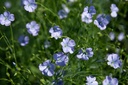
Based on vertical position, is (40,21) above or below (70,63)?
above

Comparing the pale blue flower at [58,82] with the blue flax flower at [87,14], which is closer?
the pale blue flower at [58,82]

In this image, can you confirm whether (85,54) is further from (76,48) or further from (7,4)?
(7,4)

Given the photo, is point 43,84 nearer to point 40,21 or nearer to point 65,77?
point 65,77

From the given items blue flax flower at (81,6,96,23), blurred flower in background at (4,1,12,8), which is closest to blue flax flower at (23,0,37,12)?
blue flax flower at (81,6,96,23)

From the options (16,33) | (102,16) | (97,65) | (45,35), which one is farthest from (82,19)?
(16,33)

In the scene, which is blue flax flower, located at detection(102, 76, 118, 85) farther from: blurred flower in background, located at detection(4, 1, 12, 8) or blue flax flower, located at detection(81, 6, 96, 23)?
blurred flower in background, located at detection(4, 1, 12, 8)

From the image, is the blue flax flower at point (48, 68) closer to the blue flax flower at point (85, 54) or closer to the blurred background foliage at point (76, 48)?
the blurred background foliage at point (76, 48)

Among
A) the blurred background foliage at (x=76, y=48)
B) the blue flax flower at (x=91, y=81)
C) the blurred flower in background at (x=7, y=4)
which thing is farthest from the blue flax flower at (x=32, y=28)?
the blurred flower in background at (x=7, y=4)

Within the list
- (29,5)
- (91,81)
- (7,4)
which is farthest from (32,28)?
(7,4)
